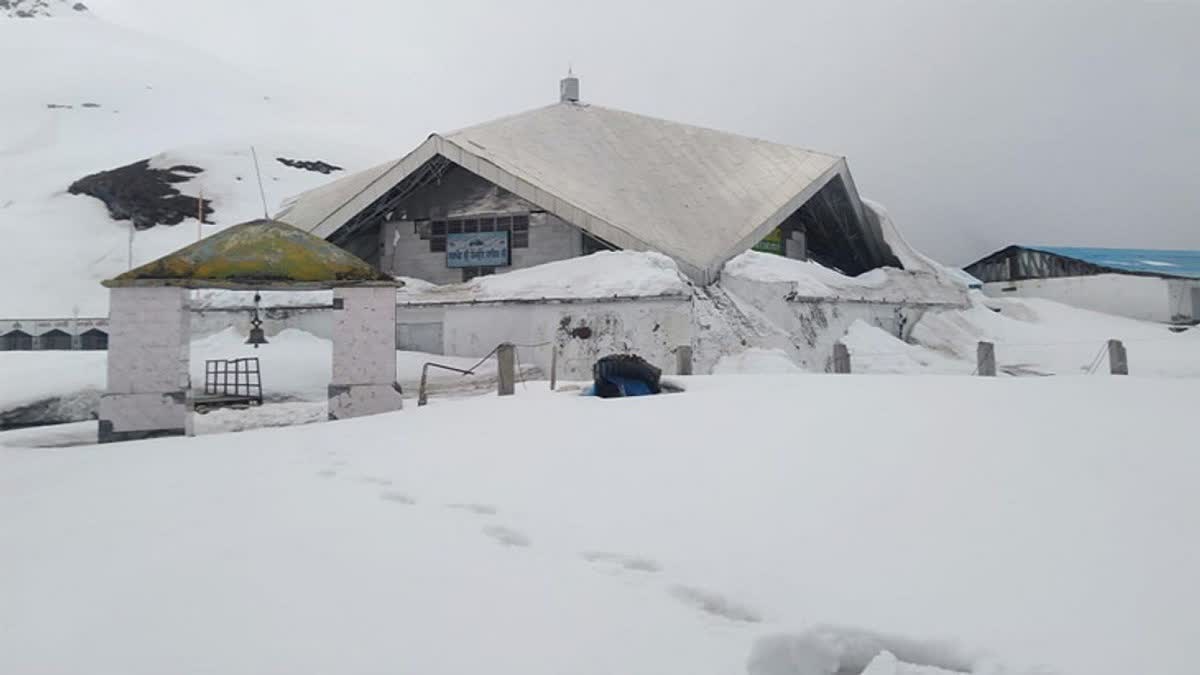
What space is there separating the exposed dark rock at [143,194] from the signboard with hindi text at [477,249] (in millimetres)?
34388

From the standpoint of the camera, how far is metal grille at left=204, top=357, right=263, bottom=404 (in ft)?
47.6

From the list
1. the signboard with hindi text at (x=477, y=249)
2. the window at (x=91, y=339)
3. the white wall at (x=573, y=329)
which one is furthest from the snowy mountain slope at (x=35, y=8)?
the white wall at (x=573, y=329)

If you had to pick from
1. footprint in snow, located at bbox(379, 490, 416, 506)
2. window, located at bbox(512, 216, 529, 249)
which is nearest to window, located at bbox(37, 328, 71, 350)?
window, located at bbox(512, 216, 529, 249)

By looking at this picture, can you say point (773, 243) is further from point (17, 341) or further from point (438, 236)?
point (17, 341)

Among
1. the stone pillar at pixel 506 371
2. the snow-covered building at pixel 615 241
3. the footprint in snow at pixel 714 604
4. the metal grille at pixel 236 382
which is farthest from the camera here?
the snow-covered building at pixel 615 241

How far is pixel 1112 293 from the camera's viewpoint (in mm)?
34812

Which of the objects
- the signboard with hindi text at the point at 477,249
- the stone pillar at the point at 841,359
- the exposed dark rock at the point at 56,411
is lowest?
the exposed dark rock at the point at 56,411

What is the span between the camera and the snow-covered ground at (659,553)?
8.42 ft

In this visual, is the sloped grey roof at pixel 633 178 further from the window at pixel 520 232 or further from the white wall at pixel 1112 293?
the white wall at pixel 1112 293

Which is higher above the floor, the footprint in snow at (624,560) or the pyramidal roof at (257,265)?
the pyramidal roof at (257,265)

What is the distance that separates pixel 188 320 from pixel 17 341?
102ft

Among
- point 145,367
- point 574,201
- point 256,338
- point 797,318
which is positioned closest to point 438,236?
point 574,201

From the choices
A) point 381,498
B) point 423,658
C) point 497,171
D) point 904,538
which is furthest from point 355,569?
point 497,171

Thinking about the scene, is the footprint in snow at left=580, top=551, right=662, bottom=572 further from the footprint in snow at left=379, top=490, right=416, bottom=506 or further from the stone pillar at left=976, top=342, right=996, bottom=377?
the stone pillar at left=976, top=342, right=996, bottom=377
